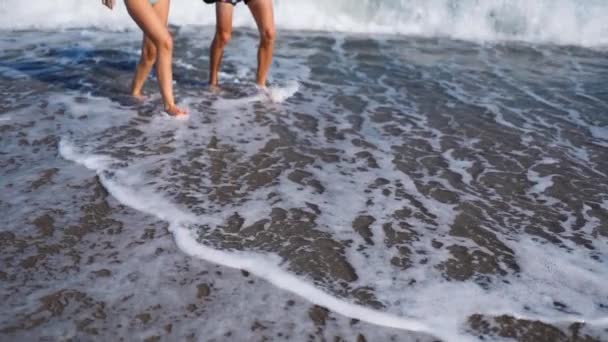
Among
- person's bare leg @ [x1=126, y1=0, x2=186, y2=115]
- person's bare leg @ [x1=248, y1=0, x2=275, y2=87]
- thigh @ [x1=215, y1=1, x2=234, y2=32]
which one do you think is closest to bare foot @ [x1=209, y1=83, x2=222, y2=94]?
person's bare leg @ [x1=248, y1=0, x2=275, y2=87]

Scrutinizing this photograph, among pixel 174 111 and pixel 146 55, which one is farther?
pixel 146 55

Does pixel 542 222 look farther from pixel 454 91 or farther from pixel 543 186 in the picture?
pixel 454 91

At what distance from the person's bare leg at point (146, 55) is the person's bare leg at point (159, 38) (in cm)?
7

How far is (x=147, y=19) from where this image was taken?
4.97 metres

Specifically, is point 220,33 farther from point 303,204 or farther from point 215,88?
point 303,204

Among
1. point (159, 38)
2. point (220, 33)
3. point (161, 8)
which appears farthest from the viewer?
point (220, 33)

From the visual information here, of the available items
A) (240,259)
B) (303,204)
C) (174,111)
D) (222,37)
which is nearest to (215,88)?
(222,37)

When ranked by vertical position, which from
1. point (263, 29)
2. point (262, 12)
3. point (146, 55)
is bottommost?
point (146, 55)

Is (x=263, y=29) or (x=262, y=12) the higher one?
(x=262, y=12)

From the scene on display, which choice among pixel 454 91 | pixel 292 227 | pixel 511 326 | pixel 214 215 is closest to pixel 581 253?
pixel 511 326

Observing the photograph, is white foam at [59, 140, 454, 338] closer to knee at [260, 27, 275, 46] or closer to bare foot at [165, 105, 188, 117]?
bare foot at [165, 105, 188, 117]

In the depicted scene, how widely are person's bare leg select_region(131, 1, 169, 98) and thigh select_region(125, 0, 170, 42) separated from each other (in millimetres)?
91

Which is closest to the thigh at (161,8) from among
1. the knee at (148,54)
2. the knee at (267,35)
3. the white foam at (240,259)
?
the knee at (148,54)

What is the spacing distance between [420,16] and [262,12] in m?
6.67
